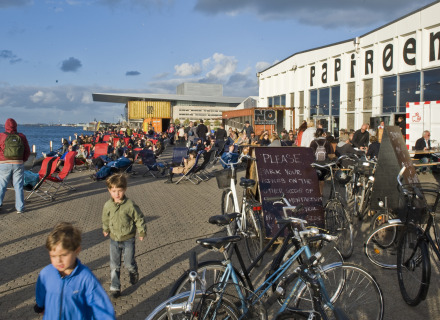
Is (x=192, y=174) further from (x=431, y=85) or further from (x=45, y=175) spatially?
(x=431, y=85)

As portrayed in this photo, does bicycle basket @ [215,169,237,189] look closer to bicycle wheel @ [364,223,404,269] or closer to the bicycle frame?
bicycle wheel @ [364,223,404,269]

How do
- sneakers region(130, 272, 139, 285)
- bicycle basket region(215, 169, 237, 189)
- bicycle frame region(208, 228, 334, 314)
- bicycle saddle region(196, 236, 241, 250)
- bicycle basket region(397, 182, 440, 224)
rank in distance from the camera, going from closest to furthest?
bicycle frame region(208, 228, 334, 314) → bicycle saddle region(196, 236, 241, 250) → bicycle basket region(397, 182, 440, 224) → sneakers region(130, 272, 139, 285) → bicycle basket region(215, 169, 237, 189)

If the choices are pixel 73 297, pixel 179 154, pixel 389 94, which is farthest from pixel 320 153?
pixel 389 94

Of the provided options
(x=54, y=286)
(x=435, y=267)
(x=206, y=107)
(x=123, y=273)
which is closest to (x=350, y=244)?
(x=435, y=267)

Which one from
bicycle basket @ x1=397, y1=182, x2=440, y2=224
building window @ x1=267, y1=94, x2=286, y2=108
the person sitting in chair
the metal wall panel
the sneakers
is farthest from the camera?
the metal wall panel

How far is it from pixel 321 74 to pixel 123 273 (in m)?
23.0

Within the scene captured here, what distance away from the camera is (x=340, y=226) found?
5.79 m

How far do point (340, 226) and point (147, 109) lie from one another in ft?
189

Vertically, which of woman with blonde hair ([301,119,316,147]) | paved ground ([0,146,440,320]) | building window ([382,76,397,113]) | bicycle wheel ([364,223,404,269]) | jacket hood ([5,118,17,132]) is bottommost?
paved ground ([0,146,440,320])

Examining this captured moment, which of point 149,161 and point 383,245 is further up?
point 149,161

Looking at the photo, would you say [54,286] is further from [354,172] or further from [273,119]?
[273,119]

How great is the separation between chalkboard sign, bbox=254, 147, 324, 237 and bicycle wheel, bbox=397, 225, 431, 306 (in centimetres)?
170

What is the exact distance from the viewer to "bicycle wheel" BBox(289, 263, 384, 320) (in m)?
3.21

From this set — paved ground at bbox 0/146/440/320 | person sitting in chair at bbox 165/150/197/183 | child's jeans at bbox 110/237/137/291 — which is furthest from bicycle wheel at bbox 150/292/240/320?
person sitting in chair at bbox 165/150/197/183
